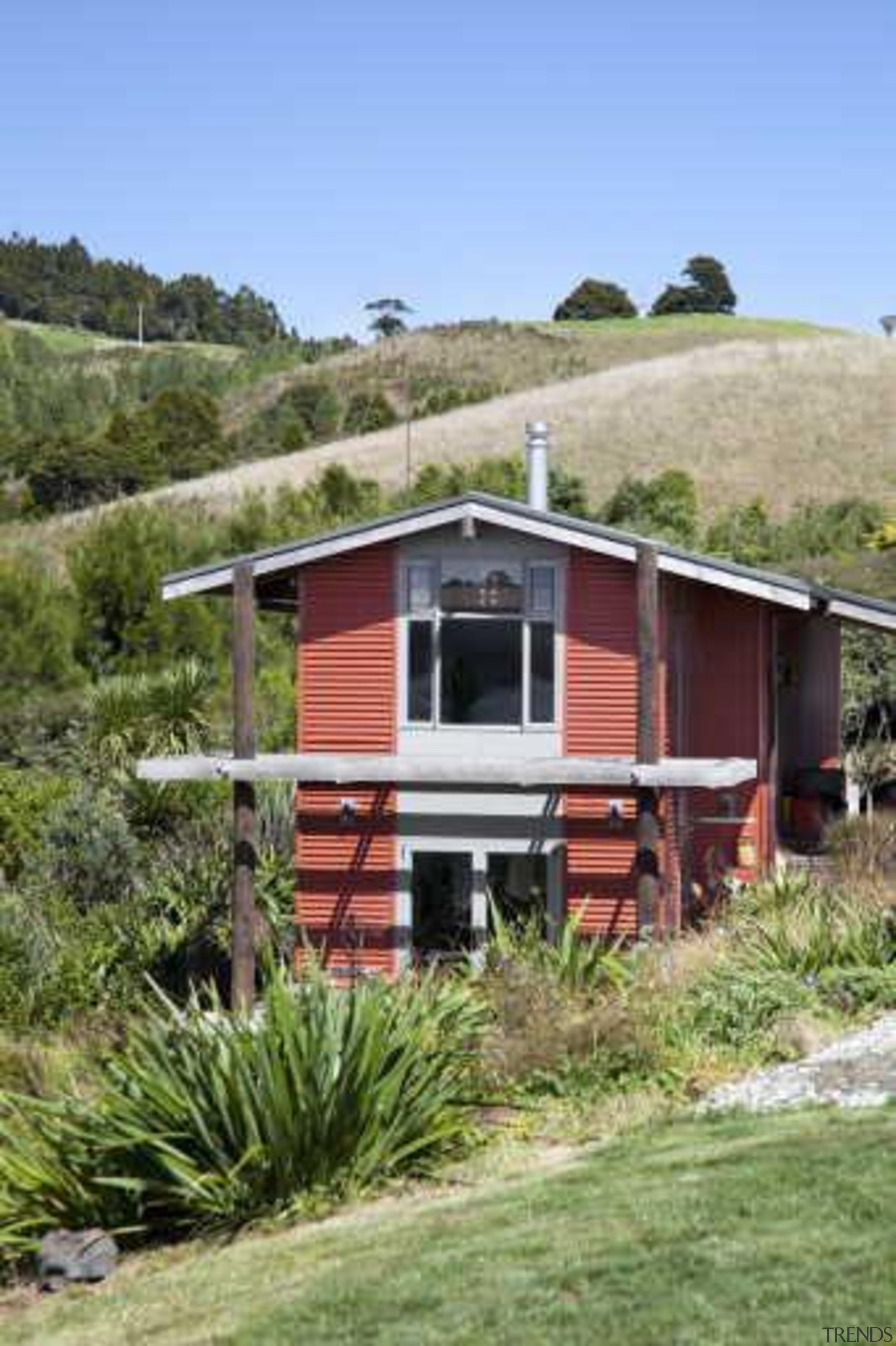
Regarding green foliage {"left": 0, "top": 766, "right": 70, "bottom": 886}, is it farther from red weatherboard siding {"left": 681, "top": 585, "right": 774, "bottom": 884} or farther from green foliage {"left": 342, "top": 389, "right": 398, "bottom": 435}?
green foliage {"left": 342, "top": 389, "right": 398, "bottom": 435}

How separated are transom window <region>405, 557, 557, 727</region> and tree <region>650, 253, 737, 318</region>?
11666 cm

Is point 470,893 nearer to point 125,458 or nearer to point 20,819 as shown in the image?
point 20,819

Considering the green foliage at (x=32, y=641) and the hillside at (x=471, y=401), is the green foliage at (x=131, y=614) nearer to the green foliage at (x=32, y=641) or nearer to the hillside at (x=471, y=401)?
the green foliage at (x=32, y=641)

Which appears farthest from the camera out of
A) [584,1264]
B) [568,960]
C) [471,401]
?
[471,401]

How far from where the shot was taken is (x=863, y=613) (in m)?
24.2

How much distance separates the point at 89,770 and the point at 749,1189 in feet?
71.1

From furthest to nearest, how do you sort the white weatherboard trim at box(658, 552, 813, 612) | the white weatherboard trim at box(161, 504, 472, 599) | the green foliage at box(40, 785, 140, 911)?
the green foliage at box(40, 785, 140, 911) → the white weatherboard trim at box(161, 504, 472, 599) → the white weatherboard trim at box(658, 552, 813, 612)

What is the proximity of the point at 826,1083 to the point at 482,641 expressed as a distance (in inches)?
393

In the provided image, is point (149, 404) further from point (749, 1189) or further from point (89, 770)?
point (749, 1189)

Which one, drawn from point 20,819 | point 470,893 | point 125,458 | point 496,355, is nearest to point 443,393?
point 496,355

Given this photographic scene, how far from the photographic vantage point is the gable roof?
21.7 m

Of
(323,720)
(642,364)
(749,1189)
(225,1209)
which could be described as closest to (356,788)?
(323,720)

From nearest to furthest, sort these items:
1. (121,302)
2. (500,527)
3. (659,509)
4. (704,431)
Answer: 1. (500,527)
2. (659,509)
3. (704,431)
4. (121,302)

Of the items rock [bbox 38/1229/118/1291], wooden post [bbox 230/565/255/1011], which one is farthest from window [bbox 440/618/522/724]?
rock [bbox 38/1229/118/1291]
